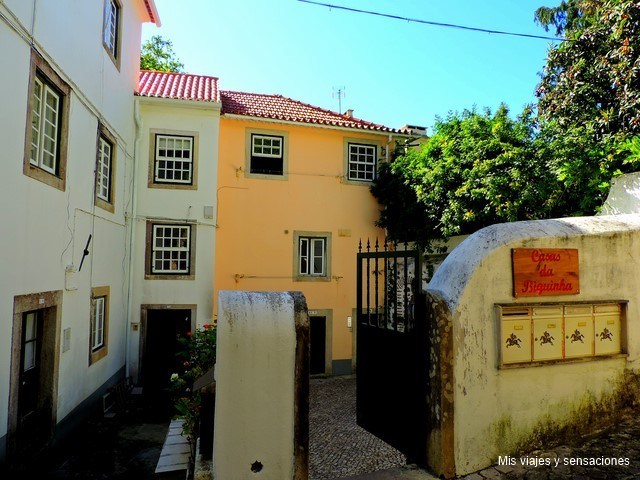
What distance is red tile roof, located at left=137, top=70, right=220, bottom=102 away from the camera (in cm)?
1181

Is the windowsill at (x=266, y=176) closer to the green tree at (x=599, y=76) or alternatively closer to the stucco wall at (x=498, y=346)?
the green tree at (x=599, y=76)

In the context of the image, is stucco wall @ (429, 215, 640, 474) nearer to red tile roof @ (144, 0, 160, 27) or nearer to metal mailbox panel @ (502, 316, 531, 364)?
metal mailbox panel @ (502, 316, 531, 364)

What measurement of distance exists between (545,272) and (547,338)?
2.28 feet

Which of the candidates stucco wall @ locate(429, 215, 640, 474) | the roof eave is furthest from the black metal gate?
the roof eave

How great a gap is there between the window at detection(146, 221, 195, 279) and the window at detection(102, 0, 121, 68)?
4.17 m

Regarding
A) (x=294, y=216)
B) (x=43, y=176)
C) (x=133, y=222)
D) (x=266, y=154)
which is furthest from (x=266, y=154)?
(x=43, y=176)

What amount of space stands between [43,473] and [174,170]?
7571 mm

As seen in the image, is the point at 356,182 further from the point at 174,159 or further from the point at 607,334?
the point at 607,334

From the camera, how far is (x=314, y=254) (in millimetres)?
12844

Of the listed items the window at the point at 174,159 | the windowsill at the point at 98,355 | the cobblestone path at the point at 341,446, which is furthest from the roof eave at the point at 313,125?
the cobblestone path at the point at 341,446

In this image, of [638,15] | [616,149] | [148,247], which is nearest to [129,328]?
[148,247]

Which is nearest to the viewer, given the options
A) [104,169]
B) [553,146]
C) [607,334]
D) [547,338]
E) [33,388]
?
[547,338]

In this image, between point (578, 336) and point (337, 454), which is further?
point (337, 454)

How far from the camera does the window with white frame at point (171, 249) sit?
37.6ft
